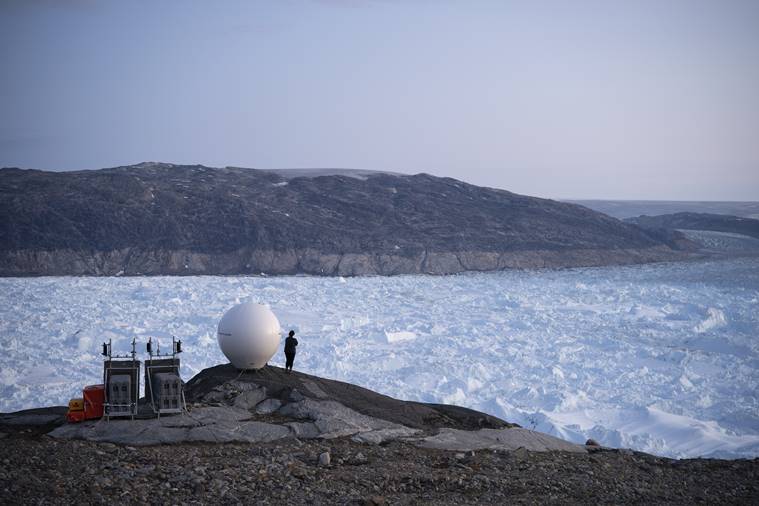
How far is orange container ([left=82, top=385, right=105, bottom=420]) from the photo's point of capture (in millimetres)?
8555

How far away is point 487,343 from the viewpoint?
63.6 ft

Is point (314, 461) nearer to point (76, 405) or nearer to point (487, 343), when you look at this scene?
point (76, 405)

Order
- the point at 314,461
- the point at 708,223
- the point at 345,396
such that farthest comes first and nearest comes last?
the point at 708,223, the point at 345,396, the point at 314,461

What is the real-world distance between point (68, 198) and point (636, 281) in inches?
1240

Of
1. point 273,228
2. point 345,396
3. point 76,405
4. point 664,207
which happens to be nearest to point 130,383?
point 76,405

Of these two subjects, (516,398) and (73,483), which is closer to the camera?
(73,483)

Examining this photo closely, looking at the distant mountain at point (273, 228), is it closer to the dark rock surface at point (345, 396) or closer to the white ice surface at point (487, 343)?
the white ice surface at point (487, 343)

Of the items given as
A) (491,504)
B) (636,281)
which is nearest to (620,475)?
(491,504)

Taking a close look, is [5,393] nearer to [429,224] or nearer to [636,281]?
[636,281]

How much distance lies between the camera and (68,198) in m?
40.0

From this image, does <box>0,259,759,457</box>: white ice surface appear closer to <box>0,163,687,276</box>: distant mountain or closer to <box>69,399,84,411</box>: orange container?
<box>69,399,84,411</box>: orange container

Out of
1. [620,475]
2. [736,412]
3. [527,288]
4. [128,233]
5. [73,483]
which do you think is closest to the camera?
[73,483]

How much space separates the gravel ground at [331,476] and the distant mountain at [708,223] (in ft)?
152

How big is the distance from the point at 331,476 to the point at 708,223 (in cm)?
6045
